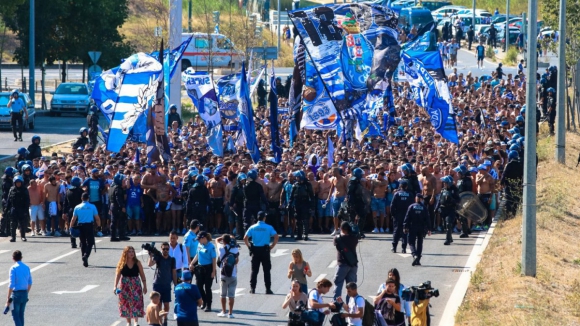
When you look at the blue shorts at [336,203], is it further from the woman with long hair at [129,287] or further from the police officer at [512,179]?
the woman with long hair at [129,287]

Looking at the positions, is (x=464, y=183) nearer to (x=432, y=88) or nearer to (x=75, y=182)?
(x=432, y=88)

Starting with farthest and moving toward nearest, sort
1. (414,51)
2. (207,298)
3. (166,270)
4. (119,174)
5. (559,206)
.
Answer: (414,51), (559,206), (119,174), (207,298), (166,270)

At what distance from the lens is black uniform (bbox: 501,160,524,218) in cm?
2536

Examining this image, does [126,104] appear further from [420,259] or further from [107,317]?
[107,317]

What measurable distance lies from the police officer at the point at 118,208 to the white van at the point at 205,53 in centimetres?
3281

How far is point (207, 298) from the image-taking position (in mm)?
17938

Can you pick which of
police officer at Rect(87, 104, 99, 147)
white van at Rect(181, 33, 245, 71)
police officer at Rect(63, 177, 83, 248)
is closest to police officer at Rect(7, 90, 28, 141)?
police officer at Rect(87, 104, 99, 147)

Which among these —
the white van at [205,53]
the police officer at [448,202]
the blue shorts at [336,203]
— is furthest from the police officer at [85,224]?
the white van at [205,53]

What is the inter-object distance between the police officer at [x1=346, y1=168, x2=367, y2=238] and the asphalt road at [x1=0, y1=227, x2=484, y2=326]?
0.60m

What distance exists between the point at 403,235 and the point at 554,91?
663 inches

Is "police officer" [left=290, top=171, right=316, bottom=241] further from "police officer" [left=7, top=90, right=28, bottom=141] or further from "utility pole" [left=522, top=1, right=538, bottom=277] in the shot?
"police officer" [left=7, top=90, right=28, bottom=141]

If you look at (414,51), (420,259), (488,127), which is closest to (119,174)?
(420,259)

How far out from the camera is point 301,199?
24391mm

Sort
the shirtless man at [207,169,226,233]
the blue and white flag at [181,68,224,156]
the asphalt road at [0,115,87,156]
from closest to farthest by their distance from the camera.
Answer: the shirtless man at [207,169,226,233] → the blue and white flag at [181,68,224,156] → the asphalt road at [0,115,87,156]
